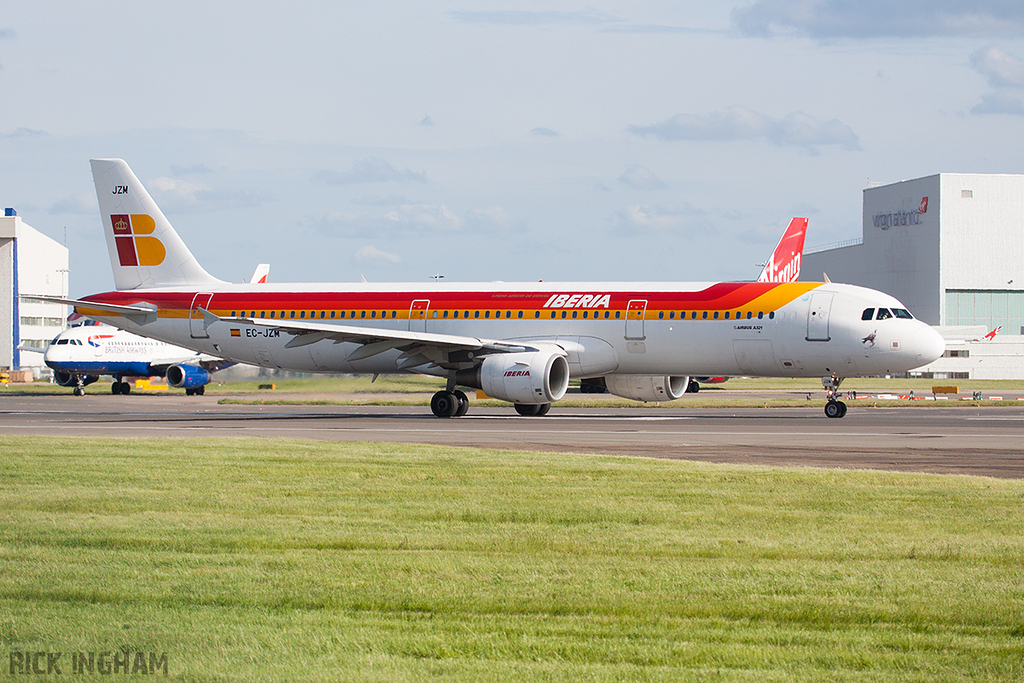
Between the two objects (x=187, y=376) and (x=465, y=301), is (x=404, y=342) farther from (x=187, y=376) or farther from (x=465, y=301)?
(x=187, y=376)

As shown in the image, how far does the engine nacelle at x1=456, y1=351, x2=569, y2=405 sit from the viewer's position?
2800 centimetres

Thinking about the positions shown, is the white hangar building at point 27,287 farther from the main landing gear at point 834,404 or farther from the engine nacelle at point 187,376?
the main landing gear at point 834,404

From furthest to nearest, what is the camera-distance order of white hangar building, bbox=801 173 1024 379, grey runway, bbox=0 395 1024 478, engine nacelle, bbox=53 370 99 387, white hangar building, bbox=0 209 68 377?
1. white hangar building, bbox=0 209 68 377
2. white hangar building, bbox=801 173 1024 379
3. engine nacelle, bbox=53 370 99 387
4. grey runway, bbox=0 395 1024 478

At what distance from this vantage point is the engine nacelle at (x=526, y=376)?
28.0 m

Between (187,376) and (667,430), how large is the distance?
35.7 metres

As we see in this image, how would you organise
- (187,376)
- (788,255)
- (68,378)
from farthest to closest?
1. (788,255)
2. (68,378)
3. (187,376)

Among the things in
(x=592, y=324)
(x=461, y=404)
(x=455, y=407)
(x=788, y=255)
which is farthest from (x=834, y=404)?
(x=788, y=255)

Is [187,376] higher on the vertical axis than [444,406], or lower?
higher

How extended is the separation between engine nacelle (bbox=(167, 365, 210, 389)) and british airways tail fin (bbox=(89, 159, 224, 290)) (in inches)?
730

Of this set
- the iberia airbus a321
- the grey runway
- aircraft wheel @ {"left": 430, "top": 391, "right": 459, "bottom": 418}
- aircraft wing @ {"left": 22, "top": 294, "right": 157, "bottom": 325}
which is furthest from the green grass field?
aircraft wing @ {"left": 22, "top": 294, "right": 157, "bottom": 325}

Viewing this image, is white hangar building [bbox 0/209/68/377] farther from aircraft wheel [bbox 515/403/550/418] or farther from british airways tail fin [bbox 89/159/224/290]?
aircraft wheel [bbox 515/403/550/418]

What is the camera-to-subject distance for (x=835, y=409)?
30219 mm

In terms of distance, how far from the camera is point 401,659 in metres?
5.95

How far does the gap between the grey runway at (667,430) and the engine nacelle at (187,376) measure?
50.7ft
